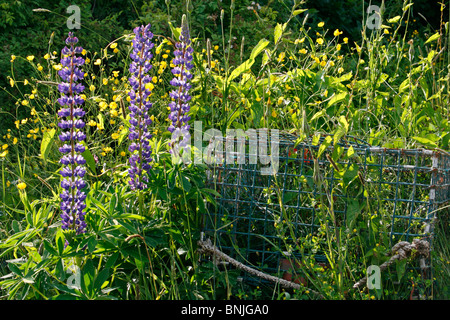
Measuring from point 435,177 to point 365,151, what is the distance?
27 cm

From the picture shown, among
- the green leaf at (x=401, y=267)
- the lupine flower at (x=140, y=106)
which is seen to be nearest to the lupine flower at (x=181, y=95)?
the lupine flower at (x=140, y=106)

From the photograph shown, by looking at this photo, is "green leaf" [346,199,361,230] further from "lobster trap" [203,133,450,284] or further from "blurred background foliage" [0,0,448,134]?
"blurred background foliage" [0,0,448,134]

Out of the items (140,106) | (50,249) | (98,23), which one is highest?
(98,23)

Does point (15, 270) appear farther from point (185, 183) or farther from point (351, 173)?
point (351, 173)

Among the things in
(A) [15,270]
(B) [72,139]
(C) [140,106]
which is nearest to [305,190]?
(C) [140,106]

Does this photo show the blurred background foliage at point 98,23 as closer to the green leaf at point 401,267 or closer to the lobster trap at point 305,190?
the lobster trap at point 305,190

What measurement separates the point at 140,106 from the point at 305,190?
0.77m

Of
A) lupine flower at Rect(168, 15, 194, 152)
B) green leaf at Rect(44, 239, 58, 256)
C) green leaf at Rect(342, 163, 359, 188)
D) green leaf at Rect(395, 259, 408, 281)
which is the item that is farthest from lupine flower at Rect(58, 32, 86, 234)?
green leaf at Rect(395, 259, 408, 281)

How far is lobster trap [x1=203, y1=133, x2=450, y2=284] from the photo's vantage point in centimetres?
181

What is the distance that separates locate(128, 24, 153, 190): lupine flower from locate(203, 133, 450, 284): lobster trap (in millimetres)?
277

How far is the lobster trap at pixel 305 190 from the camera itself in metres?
1.81

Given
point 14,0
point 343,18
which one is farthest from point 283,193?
point 343,18

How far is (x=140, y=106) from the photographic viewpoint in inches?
68.3

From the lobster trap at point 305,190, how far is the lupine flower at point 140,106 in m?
0.28
